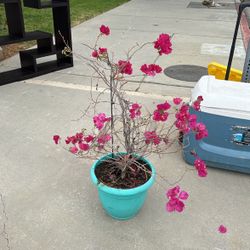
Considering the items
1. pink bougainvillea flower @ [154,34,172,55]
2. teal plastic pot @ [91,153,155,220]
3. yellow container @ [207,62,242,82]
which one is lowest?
teal plastic pot @ [91,153,155,220]

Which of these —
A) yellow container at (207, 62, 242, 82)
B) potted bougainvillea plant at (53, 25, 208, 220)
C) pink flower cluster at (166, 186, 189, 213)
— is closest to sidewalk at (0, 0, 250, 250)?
potted bougainvillea plant at (53, 25, 208, 220)

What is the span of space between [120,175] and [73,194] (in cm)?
46

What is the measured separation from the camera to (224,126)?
229cm

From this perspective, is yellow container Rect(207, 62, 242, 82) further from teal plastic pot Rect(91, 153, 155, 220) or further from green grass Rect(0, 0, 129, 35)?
green grass Rect(0, 0, 129, 35)

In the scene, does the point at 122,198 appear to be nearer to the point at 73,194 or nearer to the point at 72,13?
the point at 73,194

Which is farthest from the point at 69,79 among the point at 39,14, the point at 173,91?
the point at 39,14

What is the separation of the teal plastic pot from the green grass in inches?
218

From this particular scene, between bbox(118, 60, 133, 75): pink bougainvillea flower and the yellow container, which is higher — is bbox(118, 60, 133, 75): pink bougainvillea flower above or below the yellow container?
above

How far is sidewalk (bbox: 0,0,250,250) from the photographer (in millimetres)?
1891

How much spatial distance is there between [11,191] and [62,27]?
2.91 meters

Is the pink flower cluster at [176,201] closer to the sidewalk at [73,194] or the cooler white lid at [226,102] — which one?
the sidewalk at [73,194]

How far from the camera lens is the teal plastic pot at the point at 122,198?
179 centimetres

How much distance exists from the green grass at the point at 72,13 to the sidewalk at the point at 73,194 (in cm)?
358

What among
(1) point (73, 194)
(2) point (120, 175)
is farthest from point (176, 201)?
(1) point (73, 194)
